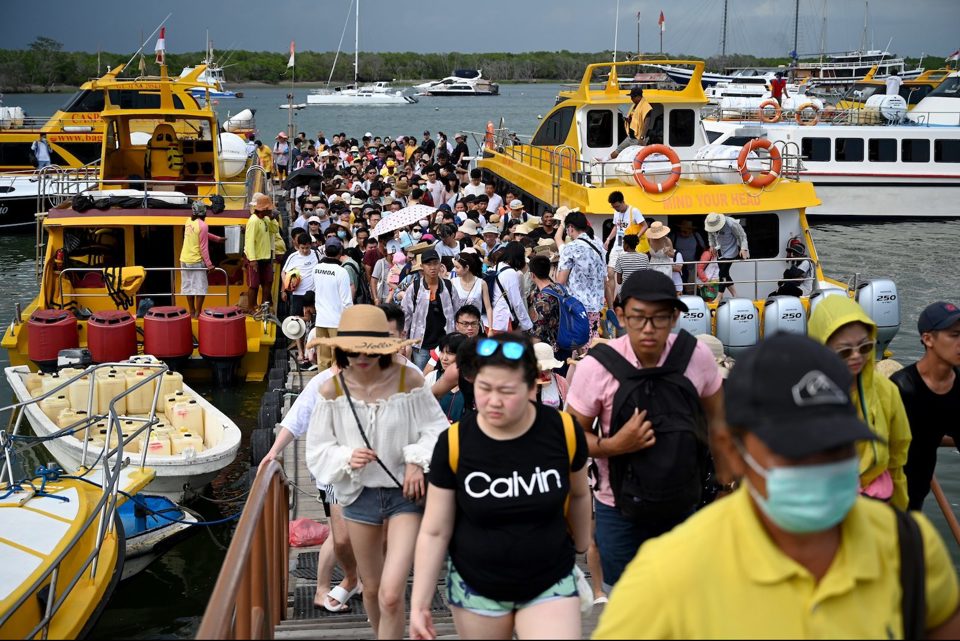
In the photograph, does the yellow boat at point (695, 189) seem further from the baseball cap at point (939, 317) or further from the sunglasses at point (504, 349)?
the sunglasses at point (504, 349)

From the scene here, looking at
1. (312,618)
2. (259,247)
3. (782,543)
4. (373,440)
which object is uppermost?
(782,543)

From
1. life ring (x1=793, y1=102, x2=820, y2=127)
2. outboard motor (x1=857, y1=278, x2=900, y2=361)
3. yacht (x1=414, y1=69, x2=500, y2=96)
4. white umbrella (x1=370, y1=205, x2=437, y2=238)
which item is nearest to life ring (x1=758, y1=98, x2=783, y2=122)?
life ring (x1=793, y1=102, x2=820, y2=127)

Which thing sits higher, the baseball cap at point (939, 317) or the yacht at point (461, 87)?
the yacht at point (461, 87)

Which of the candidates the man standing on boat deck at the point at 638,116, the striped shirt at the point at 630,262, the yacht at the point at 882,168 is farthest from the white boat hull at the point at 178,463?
the yacht at the point at 882,168

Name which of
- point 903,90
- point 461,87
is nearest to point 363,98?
point 461,87

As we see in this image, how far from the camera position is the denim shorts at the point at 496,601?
12.2 ft

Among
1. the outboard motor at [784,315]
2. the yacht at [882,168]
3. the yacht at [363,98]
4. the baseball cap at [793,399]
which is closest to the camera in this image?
the baseball cap at [793,399]

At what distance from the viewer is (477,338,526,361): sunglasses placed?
3.79 meters

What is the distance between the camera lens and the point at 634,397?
4297 mm

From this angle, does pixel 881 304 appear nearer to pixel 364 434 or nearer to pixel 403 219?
pixel 403 219

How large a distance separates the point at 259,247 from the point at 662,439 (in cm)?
1136

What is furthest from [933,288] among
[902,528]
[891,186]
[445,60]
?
[445,60]

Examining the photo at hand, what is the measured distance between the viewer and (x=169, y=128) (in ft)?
68.3

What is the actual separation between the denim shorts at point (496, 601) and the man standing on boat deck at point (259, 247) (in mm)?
11466
